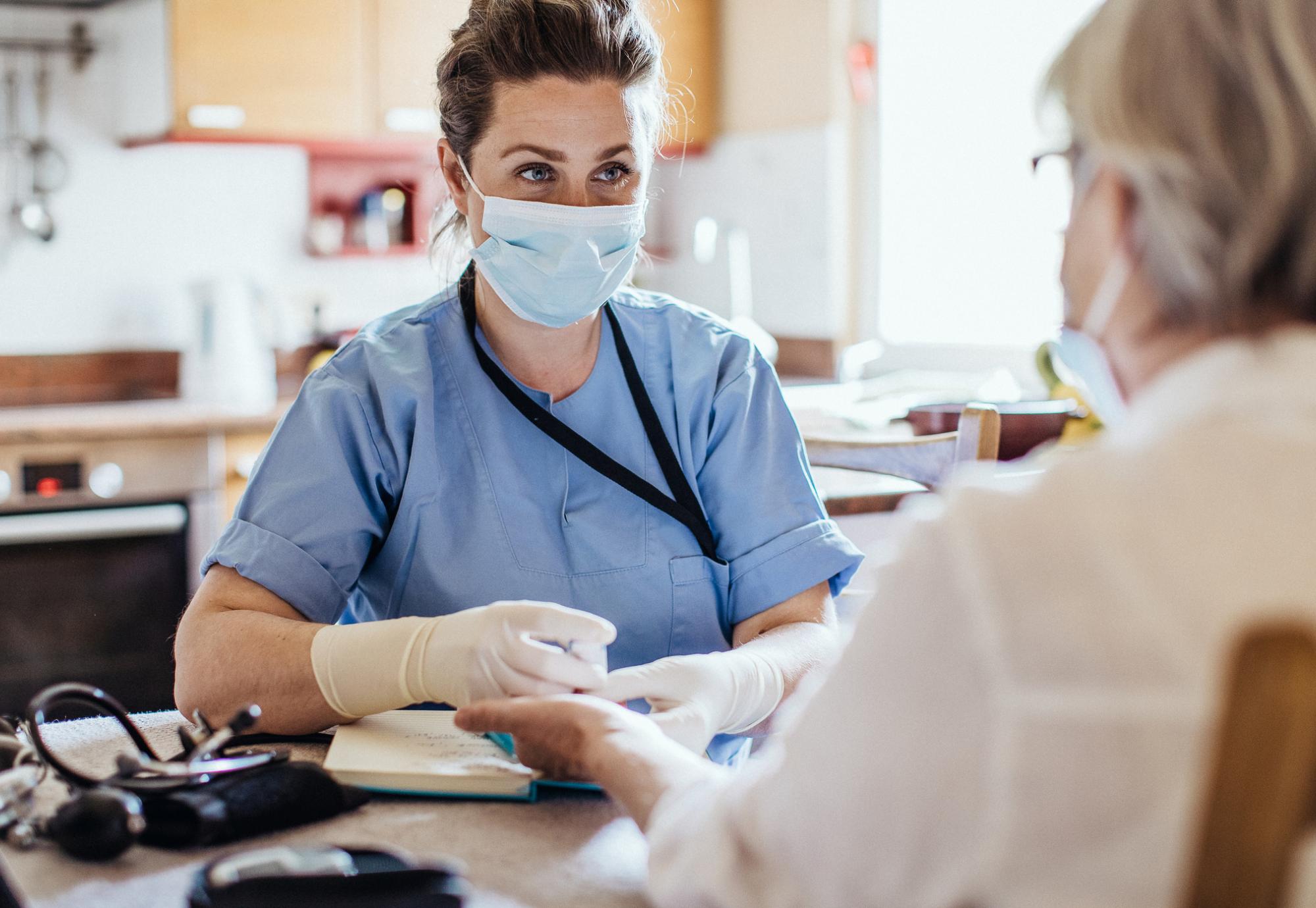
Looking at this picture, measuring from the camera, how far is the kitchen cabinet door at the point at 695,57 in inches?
146

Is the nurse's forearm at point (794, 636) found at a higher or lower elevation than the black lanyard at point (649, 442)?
lower

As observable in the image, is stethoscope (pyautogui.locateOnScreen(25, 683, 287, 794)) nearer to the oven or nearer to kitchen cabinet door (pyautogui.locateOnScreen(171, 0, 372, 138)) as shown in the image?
the oven

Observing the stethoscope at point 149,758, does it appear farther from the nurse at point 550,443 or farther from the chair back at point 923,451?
the chair back at point 923,451

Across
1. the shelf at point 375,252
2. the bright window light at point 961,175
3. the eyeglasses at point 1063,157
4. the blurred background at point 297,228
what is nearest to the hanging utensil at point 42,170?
the blurred background at point 297,228

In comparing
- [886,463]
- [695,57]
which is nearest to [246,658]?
[886,463]

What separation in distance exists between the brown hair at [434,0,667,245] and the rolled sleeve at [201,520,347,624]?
1.65 ft

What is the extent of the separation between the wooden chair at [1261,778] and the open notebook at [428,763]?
21.9 inches

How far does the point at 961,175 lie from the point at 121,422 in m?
2.19

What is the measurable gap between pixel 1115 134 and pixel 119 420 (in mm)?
2542

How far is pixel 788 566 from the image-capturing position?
1.35 m

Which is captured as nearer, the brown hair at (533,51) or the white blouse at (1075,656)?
the white blouse at (1075,656)

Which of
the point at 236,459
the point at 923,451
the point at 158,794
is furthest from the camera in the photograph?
the point at 236,459

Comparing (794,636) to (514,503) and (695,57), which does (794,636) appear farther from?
(695,57)

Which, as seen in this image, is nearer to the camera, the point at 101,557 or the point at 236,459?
the point at 101,557
